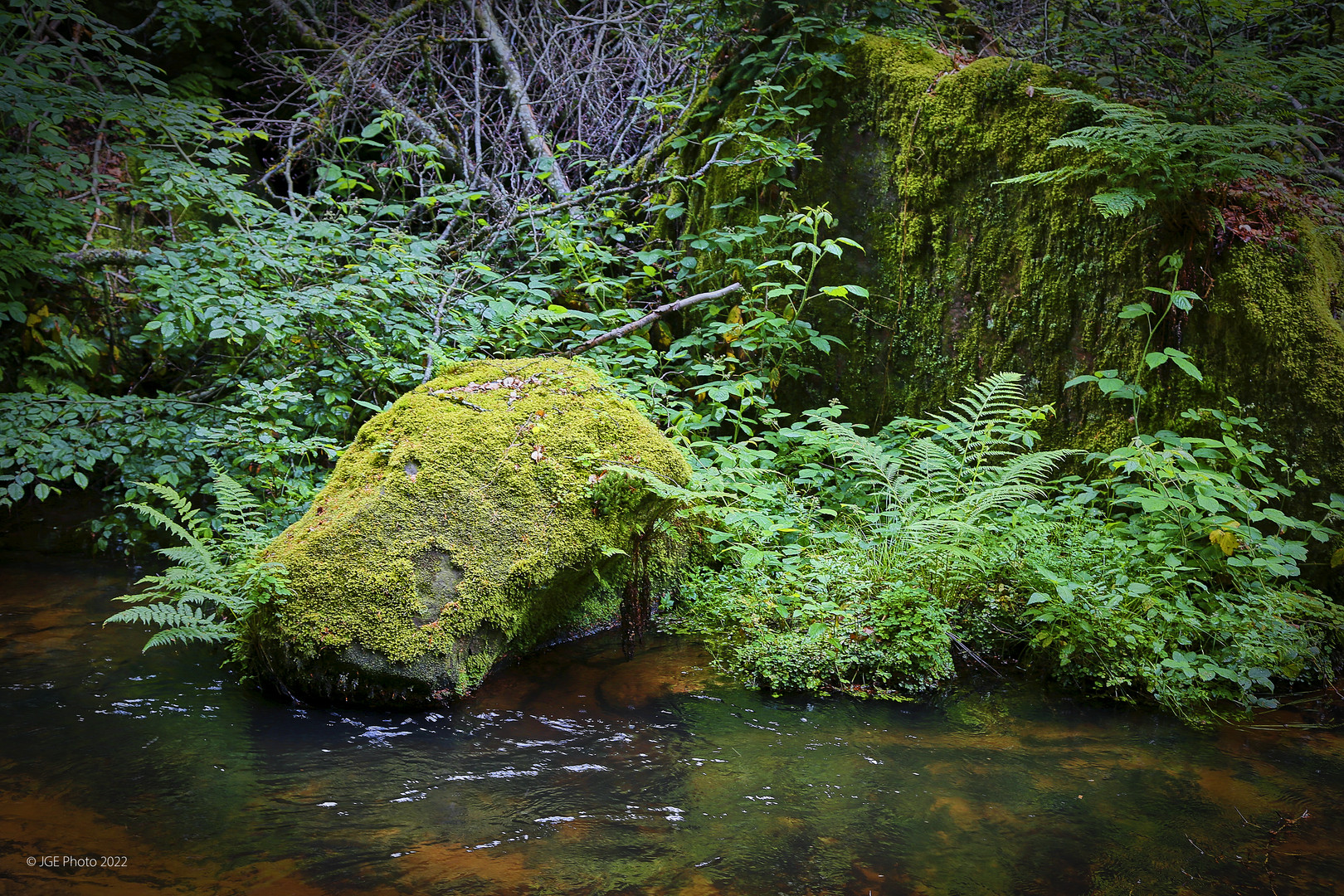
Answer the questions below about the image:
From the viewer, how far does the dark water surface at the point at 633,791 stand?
2.61m

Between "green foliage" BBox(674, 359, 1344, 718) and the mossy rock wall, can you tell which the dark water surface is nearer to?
"green foliage" BBox(674, 359, 1344, 718)

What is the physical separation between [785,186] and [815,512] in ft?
10.1

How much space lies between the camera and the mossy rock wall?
4574 millimetres

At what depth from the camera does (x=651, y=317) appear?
6.48 m

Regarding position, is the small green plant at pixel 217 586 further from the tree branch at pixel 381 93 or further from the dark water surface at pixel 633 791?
the tree branch at pixel 381 93

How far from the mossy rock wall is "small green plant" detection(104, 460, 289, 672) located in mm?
4083

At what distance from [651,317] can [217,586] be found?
3738mm

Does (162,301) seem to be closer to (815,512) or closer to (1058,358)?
(815,512)

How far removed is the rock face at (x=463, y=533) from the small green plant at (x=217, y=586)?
128 millimetres

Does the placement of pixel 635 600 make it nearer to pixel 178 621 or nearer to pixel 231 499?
pixel 178 621

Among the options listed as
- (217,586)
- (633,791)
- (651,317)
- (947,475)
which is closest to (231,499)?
(217,586)

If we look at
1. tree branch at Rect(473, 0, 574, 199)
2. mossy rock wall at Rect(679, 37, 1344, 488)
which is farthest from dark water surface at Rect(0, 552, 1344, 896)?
tree branch at Rect(473, 0, 574, 199)

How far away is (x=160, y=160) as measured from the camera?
19.5 feet

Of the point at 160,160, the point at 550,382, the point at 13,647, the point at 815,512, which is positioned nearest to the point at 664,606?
the point at 815,512
